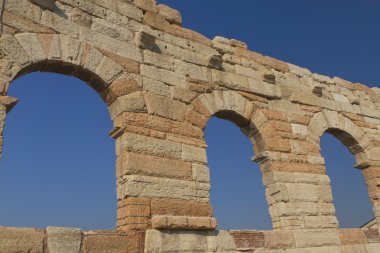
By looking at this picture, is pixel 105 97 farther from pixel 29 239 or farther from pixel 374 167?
pixel 374 167

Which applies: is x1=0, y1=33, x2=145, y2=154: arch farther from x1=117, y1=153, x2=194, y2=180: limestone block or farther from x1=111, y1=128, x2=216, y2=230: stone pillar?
x1=117, y1=153, x2=194, y2=180: limestone block

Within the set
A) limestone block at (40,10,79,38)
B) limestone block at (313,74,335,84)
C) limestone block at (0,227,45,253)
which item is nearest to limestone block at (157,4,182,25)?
limestone block at (40,10,79,38)

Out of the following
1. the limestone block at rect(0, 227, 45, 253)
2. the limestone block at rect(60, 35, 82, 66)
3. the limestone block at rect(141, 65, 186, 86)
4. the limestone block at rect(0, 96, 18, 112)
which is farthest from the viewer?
the limestone block at rect(141, 65, 186, 86)

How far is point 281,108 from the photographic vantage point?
760 cm

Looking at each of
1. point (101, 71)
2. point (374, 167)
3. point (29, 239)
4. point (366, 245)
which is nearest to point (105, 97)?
point (101, 71)

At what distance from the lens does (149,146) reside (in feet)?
17.6

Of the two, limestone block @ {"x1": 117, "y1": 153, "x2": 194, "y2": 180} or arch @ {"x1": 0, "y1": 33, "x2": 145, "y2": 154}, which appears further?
limestone block @ {"x1": 117, "y1": 153, "x2": 194, "y2": 180}

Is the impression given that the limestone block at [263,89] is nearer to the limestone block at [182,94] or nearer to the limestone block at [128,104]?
the limestone block at [182,94]

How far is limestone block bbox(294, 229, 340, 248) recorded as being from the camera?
626cm

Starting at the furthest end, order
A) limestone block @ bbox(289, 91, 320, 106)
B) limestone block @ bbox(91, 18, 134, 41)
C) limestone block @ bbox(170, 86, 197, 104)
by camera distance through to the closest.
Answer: limestone block @ bbox(289, 91, 320, 106), limestone block @ bbox(170, 86, 197, 104), limestone block @ bbox(91, 18, 134, 41)

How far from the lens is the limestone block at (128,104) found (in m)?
5.47

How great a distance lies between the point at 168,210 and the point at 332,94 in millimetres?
5631

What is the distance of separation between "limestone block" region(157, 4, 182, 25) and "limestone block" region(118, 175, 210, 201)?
3.13m

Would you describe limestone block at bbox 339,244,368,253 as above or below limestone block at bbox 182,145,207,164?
below
